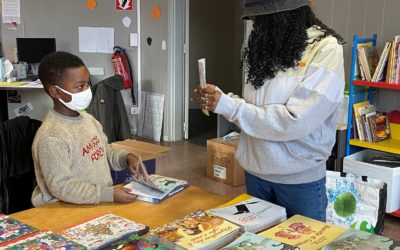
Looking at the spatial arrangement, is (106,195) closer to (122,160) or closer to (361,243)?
(122,160)

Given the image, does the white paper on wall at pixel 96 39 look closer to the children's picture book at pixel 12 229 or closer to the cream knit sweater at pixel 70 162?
the cream knit sweater at pixel 70 162

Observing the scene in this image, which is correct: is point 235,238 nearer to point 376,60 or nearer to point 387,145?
point 387,145

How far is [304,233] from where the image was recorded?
1.28m

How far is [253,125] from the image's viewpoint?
4.90ft

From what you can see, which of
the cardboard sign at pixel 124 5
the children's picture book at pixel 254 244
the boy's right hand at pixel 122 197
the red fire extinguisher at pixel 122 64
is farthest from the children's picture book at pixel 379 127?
the cardboard sign at pixel 124 5

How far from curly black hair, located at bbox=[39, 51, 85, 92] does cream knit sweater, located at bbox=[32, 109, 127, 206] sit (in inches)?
4.9

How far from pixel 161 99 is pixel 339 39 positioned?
13.4ft

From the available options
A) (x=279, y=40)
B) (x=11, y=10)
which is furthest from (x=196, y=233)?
(x=11, y=10)

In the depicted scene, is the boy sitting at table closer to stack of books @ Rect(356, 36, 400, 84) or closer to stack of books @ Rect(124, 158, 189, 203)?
stack of books @ Rect(124, 158, 189, 203)

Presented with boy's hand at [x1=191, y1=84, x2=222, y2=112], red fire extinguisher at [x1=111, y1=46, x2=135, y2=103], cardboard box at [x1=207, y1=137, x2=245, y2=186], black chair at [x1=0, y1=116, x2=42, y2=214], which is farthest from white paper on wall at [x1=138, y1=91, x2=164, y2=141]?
boy's hand at [x1=191, y1=84, x2=222, y2=112]

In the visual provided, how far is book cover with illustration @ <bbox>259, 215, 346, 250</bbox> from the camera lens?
1217 mm

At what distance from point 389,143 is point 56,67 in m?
2.50

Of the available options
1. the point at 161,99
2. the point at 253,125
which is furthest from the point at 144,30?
the point at 253,125

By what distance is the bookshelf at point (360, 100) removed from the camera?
10.5 feet
